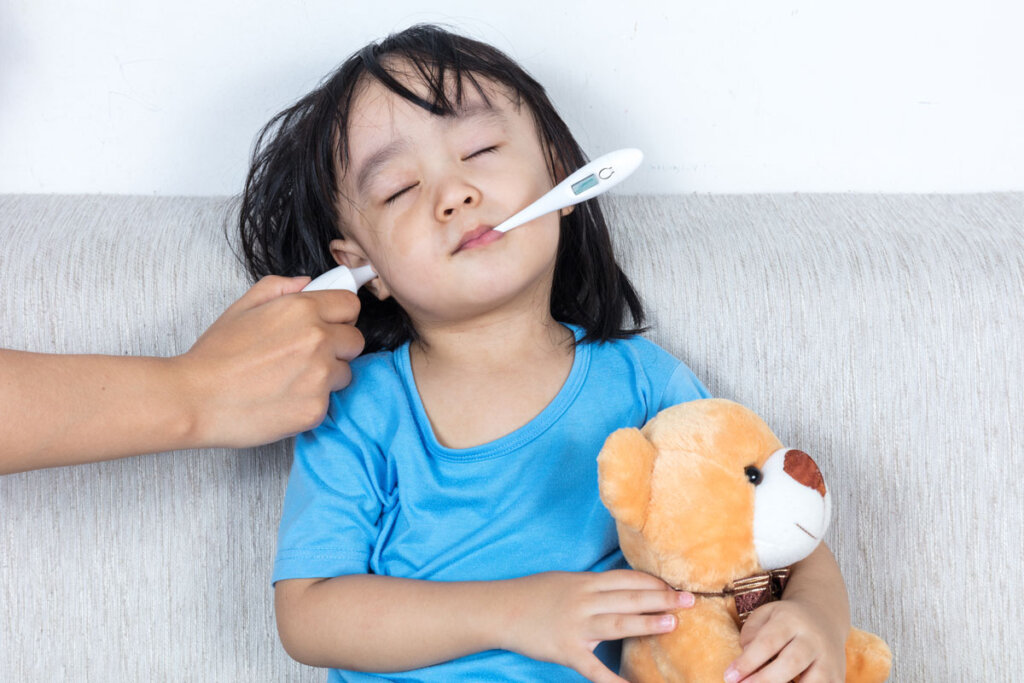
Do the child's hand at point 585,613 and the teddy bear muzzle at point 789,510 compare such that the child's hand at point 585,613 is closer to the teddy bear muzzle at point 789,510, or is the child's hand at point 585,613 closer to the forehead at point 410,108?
the teddy bear muzzle at point 789,510

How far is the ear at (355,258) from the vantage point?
1.00 m

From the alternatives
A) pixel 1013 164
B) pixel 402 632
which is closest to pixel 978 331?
pixel 1013 164

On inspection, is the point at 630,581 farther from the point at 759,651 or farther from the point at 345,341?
the point at 345,341

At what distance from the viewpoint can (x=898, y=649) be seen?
1031 mm

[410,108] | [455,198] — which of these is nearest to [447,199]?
[455,198]

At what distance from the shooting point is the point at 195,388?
85cm

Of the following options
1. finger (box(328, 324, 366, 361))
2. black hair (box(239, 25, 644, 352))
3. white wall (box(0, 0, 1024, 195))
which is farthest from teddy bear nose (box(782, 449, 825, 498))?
white wall (box(0, 0, 1024, 195))

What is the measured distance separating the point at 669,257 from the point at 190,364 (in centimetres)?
53

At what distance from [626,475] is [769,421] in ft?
1.28

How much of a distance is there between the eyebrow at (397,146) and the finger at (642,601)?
0.45 m

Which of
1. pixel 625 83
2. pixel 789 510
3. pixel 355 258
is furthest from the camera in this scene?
pixel 625 83

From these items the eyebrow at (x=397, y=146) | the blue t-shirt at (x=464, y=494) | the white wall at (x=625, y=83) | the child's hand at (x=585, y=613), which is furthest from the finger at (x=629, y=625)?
the white wall at (x=625, y=83)

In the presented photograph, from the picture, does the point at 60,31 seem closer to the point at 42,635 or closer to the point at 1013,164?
the point at 42,635

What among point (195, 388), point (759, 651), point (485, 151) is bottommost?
point (759, 651)
